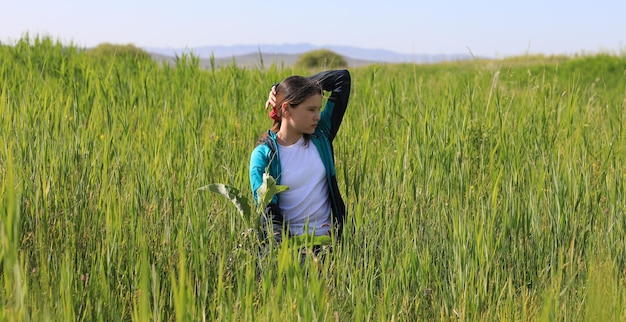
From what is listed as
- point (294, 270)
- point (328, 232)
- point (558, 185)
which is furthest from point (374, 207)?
point (294, 270)

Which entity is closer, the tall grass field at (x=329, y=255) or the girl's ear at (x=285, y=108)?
the tall grass field at (x=329, y=255)

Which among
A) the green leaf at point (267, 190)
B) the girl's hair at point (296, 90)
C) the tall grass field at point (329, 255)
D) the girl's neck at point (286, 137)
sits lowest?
the tall grass field at point (329, 255)

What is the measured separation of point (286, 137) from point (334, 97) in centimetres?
34

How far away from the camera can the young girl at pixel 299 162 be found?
2.50 metres

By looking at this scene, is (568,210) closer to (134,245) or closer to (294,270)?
(294,270)

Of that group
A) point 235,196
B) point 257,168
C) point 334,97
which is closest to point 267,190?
point 235,196

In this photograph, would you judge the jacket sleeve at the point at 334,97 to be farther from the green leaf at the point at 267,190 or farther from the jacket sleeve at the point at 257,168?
the green leaf at the point at 267,190

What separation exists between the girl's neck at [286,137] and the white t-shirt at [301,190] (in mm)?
22

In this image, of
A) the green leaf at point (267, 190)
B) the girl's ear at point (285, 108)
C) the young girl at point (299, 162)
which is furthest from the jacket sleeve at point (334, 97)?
the green leaf at point (267, 190)

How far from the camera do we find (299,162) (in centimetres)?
258

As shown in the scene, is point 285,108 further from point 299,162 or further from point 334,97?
point 334,97

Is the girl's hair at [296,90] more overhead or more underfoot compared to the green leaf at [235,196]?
more overhead

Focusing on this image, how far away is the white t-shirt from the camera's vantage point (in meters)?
2.56

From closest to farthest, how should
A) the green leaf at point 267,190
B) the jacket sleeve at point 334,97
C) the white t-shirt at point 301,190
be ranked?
the green leaf at point 267,190
the white t-shirt at point 301,190
the jacket sleeve at point 334,97
